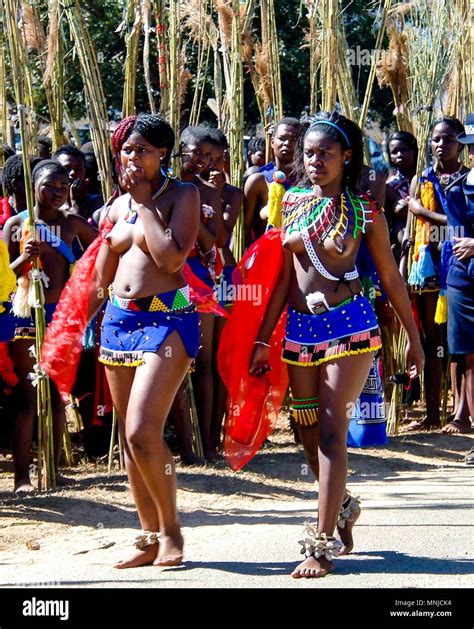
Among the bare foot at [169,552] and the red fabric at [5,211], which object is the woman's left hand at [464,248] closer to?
the red fabric at [5,211]

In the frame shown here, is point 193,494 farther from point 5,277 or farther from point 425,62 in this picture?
point 425,62

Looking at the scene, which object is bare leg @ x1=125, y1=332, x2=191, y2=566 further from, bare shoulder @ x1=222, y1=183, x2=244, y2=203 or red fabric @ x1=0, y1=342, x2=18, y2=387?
bare shoulder @ x1=222, y1=183, x2=244, y2=203

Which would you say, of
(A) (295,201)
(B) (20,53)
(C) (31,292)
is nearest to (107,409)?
(C) (31,292)

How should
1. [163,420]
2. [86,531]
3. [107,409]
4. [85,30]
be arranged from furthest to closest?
[107,409] → [85,30] → [86,531] → [163,420]

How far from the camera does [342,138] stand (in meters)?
5.21

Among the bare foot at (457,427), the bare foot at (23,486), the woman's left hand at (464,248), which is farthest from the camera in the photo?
the bare foot at (457,427)

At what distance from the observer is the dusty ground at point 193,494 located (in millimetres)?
5824

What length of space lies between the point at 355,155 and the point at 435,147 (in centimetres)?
379

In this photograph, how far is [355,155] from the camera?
208 inches

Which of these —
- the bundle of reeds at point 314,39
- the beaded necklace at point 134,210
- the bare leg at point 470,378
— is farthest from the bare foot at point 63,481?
the bundle of reeds at point 314,39

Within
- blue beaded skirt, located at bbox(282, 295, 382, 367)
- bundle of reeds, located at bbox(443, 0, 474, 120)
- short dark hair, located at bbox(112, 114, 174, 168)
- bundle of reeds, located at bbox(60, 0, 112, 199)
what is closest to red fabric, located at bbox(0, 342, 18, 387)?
bundle of reeds, located at bbox(60, 0, 112, 199)

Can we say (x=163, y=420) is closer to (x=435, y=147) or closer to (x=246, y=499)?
(x=246, y=499)

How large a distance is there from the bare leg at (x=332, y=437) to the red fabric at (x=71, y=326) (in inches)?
43.2

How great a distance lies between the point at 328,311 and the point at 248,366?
52cm
